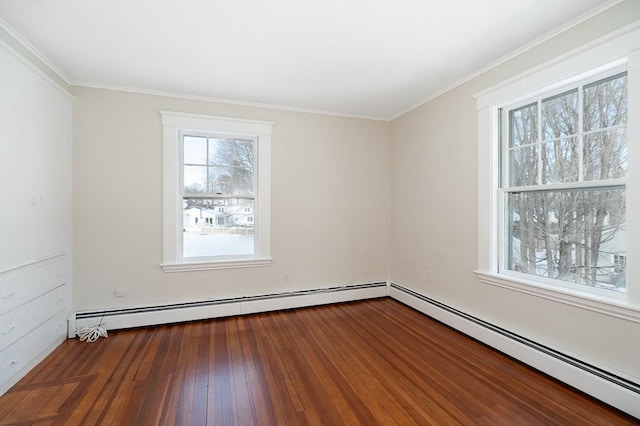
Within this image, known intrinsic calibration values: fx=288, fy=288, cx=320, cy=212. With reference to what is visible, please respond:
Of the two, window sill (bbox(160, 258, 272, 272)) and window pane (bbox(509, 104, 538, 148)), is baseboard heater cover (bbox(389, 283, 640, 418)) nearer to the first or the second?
window pane (bbox(509, 104, 538, 148))

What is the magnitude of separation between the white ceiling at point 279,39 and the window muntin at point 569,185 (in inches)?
23.4

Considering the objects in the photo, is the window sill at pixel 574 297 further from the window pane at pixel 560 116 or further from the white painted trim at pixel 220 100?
the white painted trim at pixel 220 100

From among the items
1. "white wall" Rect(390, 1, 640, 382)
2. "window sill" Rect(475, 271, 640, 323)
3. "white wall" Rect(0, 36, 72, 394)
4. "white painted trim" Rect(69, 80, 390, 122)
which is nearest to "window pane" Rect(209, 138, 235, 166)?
"white painted trim" Rect(69, 80, 390, 122)

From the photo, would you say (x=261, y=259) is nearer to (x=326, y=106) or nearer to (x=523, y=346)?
(x=326, y=106)

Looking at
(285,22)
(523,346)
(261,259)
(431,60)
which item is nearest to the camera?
(285,22)

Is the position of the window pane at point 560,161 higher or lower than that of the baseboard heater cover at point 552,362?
higher

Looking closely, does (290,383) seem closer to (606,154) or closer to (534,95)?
(606,154)

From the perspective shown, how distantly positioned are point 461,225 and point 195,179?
10.1 feet

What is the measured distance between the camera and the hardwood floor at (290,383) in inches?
71.0

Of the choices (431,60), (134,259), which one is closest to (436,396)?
(431,60)

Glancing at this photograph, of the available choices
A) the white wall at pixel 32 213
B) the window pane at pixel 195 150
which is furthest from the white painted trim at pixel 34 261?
the window pane at pixel 195 150

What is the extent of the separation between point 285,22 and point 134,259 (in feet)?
9.28

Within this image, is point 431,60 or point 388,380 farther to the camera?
point 431,60

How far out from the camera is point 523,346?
93.9 inches
